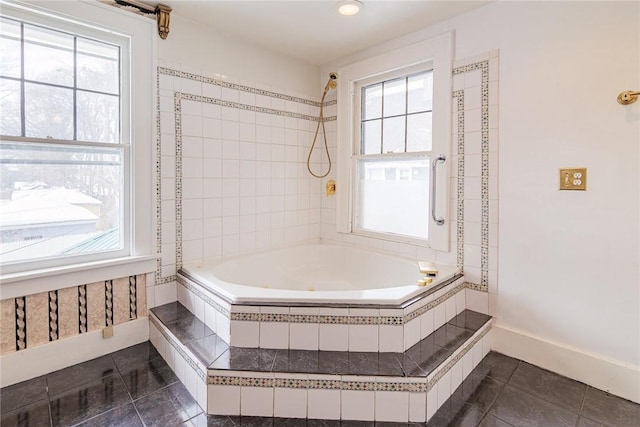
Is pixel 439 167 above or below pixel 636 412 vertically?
above

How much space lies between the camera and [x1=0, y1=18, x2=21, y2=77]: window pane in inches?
67.5

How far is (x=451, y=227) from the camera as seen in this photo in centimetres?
235

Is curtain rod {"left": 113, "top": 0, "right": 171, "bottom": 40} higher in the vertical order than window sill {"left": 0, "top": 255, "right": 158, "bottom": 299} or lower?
higher

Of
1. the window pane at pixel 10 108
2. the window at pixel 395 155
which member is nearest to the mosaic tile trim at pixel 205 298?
the window pane at pixel 10 108

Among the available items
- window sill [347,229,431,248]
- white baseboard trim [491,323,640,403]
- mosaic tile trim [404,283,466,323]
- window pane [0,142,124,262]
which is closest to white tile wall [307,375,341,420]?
mosaic tile trim [404,283,466,323]

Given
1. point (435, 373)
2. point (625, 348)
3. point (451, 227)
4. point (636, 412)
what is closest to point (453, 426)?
point (435, 373)

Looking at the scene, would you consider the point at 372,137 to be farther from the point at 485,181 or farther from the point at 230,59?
the point at 230,59

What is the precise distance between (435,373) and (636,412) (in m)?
1.03

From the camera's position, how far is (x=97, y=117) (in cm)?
203

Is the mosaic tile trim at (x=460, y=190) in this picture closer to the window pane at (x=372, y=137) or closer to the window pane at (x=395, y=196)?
the window pane at (x=395, y=196)

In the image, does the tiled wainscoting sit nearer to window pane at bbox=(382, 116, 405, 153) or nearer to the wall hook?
window pane at bbox=(382, 116, 405, 153)

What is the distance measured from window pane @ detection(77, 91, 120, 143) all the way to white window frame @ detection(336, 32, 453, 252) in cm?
181

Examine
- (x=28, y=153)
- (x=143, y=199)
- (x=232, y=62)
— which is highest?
(x=232, y=62)

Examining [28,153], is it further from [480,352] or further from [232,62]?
[480,352]
